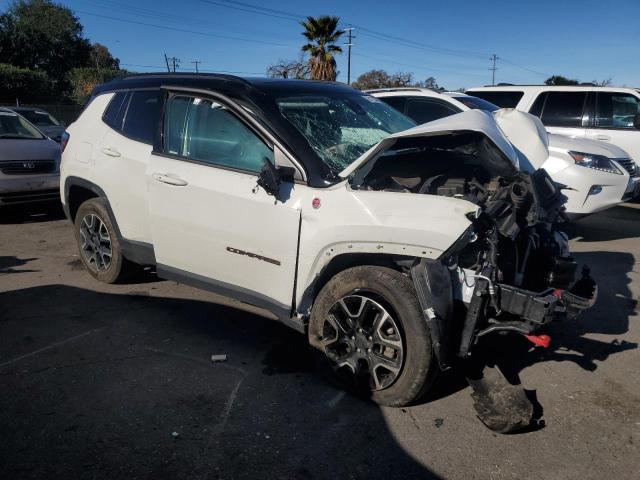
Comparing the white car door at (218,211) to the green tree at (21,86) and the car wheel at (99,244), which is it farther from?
the green tree at (21,86)

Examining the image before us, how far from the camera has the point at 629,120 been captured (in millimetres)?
9211

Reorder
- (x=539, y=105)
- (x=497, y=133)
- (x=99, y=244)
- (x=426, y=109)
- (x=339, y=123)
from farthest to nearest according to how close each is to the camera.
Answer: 1. (x=539, y=105)
2. (x=426, y=109)
3. (x=99, y=244)
4. (x=339, y=123)
5. (x=497, y=133)

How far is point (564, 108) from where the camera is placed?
9.12m

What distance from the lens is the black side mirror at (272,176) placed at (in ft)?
10.3

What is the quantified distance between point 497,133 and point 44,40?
161 ft

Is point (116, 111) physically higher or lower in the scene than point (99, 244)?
higher

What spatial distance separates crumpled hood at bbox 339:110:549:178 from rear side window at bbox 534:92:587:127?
6.20m

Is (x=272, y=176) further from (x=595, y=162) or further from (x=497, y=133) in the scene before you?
(x=595, y=162)

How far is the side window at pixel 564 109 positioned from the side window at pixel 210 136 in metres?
7.20

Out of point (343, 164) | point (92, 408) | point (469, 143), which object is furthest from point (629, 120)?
point (92, 408)

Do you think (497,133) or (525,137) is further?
(525,137)

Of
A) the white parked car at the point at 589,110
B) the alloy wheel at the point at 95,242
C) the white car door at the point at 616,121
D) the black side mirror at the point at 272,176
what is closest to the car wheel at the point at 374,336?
the black side mirror at the point at 272,176

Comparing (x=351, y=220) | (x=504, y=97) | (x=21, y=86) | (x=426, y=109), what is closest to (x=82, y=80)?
(x=21, y=86)

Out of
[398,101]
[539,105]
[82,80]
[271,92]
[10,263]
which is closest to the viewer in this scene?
[271,92]
